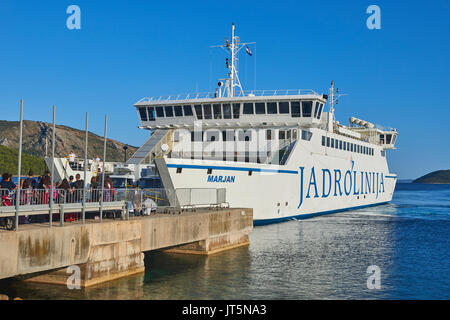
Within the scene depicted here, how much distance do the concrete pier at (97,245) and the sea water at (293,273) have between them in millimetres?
417

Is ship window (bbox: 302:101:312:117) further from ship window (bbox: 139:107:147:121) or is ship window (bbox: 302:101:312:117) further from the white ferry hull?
ship window (bbox: 139:107:147:121)

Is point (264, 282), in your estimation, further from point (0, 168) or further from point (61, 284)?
point (0, 168)

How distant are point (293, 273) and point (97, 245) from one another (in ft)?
23.3

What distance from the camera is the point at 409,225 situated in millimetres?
33875

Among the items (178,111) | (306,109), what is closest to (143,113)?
(178,111)

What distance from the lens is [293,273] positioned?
1641 cm

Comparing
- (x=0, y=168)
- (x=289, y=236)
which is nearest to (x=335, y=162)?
(x=289, y=236)

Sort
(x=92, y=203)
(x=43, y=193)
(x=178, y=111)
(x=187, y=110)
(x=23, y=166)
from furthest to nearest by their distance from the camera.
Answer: (x=23, y=166) < (x=178, y=111) < (x=187, y=110) < (x=92, y=203) < (x=43, y=193)

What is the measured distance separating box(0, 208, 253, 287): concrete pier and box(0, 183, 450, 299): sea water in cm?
42

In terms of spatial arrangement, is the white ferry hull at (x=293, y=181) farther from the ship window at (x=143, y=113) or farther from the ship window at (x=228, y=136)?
the ship window at (x=143, y=113)

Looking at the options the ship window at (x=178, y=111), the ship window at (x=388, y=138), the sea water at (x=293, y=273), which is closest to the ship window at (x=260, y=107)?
the ship window at (x=178, y=111)

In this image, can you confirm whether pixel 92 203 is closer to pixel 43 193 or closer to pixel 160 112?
pixel 43 193

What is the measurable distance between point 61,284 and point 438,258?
51.6 feet
